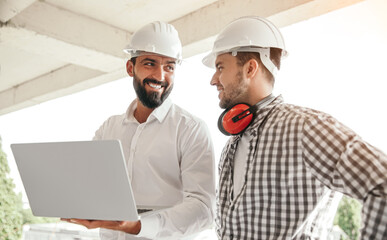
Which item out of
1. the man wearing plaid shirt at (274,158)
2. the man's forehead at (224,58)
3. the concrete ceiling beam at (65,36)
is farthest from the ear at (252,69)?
the concrete ceiling beam at (65,36)

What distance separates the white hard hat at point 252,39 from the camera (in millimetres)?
2068

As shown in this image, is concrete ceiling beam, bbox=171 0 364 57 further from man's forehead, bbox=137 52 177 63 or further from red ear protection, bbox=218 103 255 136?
red ear protection, bbox=218 103 255 136

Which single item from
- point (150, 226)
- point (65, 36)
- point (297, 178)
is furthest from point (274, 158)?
point (65, 36)

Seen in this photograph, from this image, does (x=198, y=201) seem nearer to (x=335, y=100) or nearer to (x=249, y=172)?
(x=249, y=172)

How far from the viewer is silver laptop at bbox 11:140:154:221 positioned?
68.0 inches

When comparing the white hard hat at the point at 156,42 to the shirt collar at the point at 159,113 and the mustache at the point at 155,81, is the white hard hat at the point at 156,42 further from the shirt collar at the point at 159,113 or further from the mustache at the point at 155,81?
the shirt collar at the point at 159,113

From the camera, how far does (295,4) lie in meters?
3.86

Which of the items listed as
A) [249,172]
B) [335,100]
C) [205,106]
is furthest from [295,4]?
[205,106]

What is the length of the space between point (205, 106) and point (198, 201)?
10.1m

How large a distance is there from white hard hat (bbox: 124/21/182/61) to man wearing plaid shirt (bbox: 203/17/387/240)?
60cm

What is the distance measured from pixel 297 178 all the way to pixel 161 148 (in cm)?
106

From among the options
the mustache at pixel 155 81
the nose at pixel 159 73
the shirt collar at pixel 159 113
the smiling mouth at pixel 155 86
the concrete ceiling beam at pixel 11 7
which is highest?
the concrete ceiling beam at pixel 11 7

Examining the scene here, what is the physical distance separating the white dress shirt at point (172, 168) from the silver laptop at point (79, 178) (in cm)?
38

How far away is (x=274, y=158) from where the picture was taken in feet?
5.59
